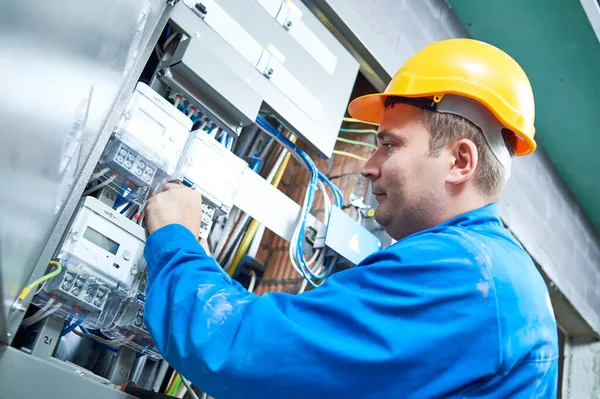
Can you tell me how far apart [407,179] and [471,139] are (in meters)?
0.15

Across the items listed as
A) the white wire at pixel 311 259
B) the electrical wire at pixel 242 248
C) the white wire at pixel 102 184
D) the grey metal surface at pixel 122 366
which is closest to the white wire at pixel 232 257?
the electrical wire at pixel 242 248

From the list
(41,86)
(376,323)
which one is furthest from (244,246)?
(41,86)

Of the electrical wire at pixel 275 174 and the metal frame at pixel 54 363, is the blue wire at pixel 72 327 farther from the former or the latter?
the electrical wire at pixel 275 174

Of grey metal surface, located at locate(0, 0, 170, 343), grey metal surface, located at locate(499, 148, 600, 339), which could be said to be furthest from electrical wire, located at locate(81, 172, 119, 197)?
grey metal surface, located at locate(499, 148, 600, 339)

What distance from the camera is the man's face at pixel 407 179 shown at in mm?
1044

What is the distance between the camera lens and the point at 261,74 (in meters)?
1.34

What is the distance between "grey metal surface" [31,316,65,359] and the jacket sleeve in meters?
0.22

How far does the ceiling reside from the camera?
2102 mm

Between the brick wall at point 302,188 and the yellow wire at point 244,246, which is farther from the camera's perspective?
the brick wall at point 302,188

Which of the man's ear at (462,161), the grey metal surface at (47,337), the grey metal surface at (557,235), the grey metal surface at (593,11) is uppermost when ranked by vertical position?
the grey metal surface at (593,11)

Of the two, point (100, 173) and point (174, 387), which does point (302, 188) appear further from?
point (100, 173)

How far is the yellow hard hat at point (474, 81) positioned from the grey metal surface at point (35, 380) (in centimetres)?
78

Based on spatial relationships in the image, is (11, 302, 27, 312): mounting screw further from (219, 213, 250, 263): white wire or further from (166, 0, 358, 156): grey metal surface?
(219, 213, 250, 263): white wire

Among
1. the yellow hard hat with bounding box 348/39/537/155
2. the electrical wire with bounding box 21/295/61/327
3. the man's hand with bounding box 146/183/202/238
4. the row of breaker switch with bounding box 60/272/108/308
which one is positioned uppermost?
the yellow hard hat with bounding box 348/39/537/155
